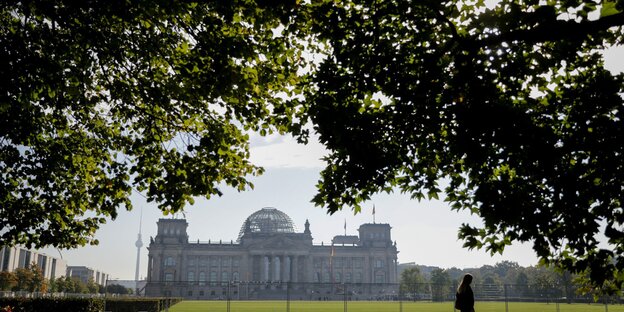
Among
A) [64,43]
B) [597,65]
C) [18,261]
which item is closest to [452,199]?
[597,65]

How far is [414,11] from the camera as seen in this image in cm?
1027

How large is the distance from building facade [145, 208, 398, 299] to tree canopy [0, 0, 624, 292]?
124 meters

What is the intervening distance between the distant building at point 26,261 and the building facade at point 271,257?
28.3 m

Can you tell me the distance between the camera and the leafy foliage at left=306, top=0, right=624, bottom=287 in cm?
872

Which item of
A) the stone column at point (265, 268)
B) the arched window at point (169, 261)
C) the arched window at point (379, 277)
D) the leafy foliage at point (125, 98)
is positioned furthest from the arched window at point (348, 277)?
the leafy foliage at point (125, 98)

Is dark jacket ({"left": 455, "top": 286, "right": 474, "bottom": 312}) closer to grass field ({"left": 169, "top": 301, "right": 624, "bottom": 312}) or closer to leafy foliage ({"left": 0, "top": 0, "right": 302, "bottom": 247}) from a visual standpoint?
leafy foliage ({"left": 0, "top": 0, "right": 302, "bottom": 247})

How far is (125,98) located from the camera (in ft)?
42.8

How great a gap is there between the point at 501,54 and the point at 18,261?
434 feet

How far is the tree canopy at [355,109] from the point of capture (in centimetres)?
894

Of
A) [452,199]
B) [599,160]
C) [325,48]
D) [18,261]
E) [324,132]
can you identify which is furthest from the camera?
[18,261]

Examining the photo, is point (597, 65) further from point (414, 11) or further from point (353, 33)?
point (353, 33)

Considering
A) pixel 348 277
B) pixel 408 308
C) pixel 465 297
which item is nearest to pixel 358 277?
pixel 348 277

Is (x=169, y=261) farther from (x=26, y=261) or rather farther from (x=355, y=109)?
Result: (x=355, y=109)

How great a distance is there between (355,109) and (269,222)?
14243 centimetres
